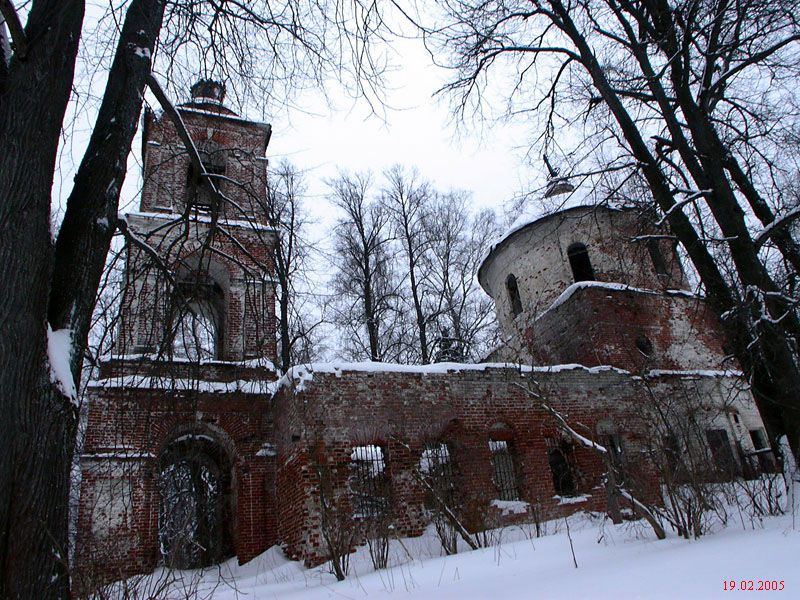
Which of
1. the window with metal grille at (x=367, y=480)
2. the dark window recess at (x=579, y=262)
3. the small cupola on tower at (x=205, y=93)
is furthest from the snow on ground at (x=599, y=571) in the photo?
the dark window recess at (x=579, y=262)

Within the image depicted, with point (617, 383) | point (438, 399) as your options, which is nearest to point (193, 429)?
point (438, 399)

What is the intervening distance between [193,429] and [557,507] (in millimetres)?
8971

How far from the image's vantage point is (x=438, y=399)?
38.9ft

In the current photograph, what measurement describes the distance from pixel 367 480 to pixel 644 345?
9164 mm

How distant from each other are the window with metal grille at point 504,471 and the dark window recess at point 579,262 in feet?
24.0

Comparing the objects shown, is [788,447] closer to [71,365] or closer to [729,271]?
[729,271]

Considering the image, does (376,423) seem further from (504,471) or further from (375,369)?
(504,471)

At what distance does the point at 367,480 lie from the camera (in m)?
10.6

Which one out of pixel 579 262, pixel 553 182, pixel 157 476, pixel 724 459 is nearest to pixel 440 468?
pixel 724 459

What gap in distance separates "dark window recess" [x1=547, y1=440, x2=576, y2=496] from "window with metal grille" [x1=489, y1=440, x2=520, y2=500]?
0.85 meters

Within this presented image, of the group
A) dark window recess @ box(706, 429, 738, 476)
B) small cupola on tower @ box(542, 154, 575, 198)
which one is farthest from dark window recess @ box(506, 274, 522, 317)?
dark window recess @ box(706, 429, 738, 476)

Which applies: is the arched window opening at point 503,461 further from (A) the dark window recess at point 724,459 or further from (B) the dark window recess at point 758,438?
(B) the dark window recess at point 758,438

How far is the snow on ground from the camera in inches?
137

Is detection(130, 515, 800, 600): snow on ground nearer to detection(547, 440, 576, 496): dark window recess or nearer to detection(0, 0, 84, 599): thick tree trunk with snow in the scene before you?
detection(0, 0, 84, 599): thick tree trunk with snow
